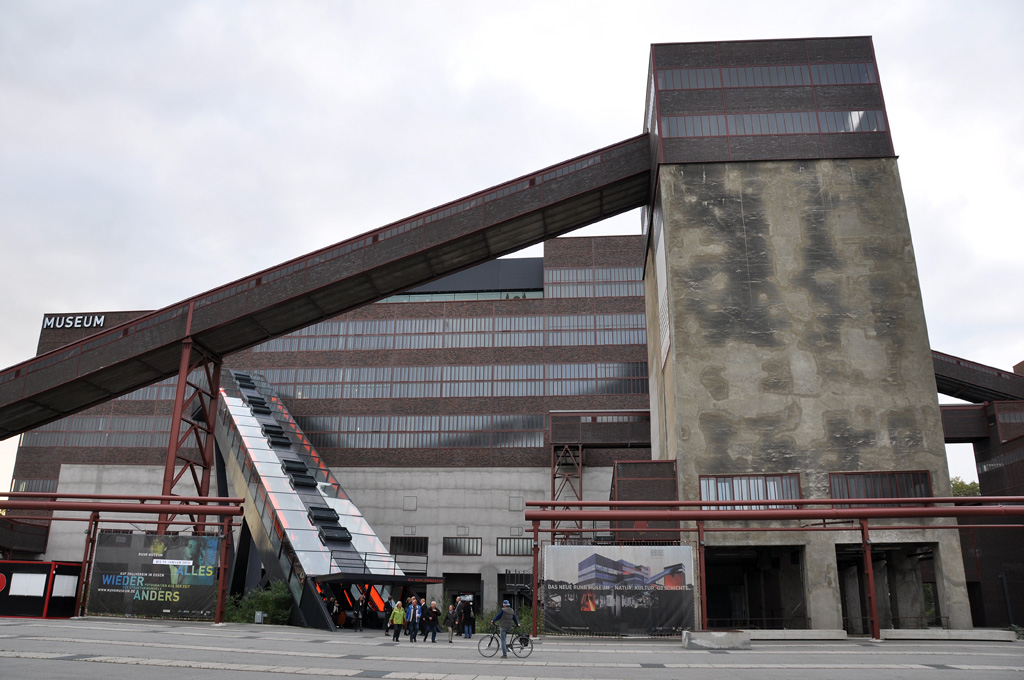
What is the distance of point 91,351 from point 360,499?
2765 cm

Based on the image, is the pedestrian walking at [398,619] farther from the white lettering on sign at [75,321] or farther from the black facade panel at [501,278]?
the white lettering on sign at [75,321]

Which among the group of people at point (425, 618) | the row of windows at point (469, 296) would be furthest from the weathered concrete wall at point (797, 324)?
the row of windows at point (469, 296)

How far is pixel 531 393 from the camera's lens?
193 ft

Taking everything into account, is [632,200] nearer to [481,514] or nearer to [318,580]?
[318,580]

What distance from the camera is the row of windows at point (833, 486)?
29.2 m

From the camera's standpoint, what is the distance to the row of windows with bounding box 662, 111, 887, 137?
33.8 metres

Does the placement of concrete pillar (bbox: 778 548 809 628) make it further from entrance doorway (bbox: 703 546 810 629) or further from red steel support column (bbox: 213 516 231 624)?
red steel support column (bbox: 213 516 231 624)

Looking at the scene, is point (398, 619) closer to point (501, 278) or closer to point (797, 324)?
point (797, 324)

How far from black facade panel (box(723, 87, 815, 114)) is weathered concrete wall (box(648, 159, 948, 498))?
274 cm

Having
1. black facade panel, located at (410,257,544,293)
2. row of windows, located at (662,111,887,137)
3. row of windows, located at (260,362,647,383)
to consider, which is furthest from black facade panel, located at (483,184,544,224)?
black facade panel, located at (410,257,544,293)

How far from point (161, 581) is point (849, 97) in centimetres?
3389

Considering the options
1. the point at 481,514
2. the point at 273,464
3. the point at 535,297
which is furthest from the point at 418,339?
the point at 273,464

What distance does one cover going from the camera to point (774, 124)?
112 ft

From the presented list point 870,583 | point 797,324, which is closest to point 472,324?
point 797,324
